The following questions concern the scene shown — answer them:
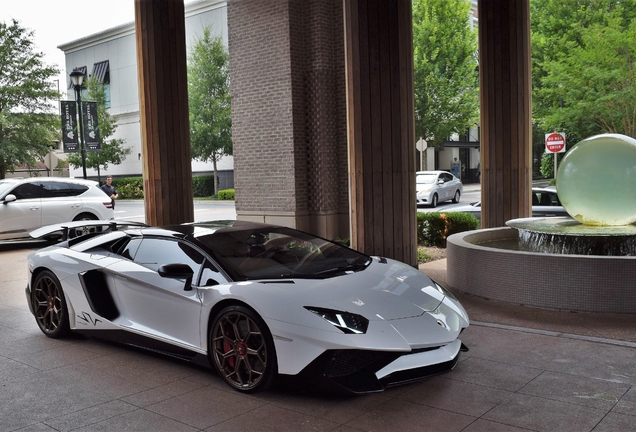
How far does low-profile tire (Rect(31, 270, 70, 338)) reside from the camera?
22.4 ft

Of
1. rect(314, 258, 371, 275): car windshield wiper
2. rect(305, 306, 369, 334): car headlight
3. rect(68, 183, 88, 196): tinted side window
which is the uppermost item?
rect(68, 183, 88, 196): tinted side window

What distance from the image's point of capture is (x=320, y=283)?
17.0 feet

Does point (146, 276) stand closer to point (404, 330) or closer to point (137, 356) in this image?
point (137, 356)

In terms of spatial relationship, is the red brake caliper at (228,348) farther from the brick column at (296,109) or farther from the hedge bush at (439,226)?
the hedge bush at (439,226)

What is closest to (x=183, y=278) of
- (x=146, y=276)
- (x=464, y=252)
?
(x=146, y=276)

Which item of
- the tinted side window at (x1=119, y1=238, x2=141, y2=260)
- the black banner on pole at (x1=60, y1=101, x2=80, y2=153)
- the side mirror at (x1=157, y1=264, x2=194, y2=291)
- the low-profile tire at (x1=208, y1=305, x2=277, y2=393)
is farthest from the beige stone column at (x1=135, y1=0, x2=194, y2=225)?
the black banner on pole at (x1=60, y1=101, x2=80, y2=153)

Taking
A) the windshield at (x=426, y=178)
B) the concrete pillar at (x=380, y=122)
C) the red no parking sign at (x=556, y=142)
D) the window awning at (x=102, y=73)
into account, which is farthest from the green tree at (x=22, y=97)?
the concrete pillar at (x=380, y=122)

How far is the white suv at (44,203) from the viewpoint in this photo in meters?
15.9

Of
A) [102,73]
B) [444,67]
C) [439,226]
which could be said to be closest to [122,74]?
[102,73]

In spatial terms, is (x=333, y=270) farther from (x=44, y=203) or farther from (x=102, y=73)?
(x=102, y=73)

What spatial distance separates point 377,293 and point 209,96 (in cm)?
3980

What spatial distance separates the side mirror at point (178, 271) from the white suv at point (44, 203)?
11872 mm

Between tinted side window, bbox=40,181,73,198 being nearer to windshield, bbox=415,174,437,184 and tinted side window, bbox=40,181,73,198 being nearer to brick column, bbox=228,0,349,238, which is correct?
brick column, bbox=228,0,349,238

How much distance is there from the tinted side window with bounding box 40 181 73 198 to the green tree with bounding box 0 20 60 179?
20.9 metres
